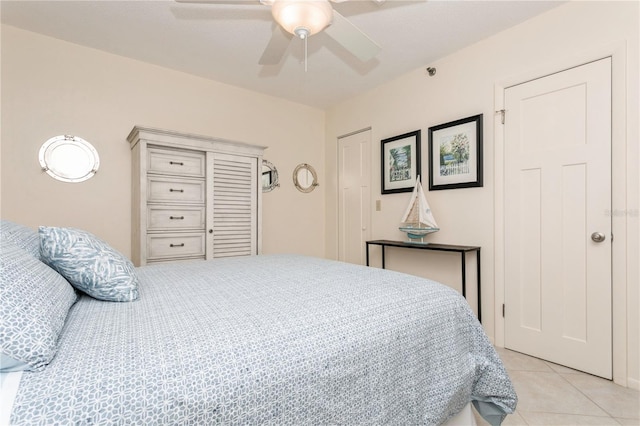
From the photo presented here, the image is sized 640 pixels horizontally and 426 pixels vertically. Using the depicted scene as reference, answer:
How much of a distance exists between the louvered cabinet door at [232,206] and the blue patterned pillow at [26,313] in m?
2.03

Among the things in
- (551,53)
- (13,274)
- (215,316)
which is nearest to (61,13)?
(13,274)

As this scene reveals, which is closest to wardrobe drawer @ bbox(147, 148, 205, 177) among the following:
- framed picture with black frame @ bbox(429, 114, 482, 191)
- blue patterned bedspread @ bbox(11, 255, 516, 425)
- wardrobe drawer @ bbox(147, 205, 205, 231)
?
wardrobe drawer @ bbox(147, 205, 205, 231)

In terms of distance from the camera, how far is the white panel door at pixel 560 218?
1981mm

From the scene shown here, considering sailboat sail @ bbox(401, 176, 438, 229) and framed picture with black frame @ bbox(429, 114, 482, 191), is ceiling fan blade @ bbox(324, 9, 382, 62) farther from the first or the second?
sailboat sail @ bbox(401, 176, 438, 229)

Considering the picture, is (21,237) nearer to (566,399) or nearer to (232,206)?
(232,206)

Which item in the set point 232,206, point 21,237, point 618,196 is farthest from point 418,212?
point 21,237

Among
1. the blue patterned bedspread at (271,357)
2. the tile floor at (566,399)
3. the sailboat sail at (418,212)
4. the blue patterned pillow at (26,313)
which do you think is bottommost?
the tile floor at (566,399)

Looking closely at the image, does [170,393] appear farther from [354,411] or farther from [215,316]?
[354,411]

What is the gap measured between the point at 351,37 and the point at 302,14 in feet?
1.24

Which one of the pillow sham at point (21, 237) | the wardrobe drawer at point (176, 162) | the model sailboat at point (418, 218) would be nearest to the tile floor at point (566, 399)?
the model sailboat at point (418, 218)

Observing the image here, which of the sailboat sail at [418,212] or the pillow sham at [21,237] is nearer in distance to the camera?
the pillow sham at [21,237]

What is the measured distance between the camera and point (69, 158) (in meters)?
2.64

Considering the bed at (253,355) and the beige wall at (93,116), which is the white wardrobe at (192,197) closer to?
the beige wall at (93,116)

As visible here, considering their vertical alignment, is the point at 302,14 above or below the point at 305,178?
above
